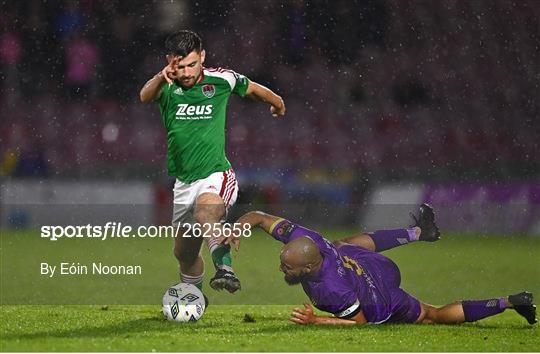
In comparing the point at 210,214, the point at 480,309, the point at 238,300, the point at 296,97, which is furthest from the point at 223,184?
the point at 296,97

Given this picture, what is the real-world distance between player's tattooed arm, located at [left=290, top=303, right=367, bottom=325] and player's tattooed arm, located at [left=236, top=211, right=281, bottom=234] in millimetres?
599

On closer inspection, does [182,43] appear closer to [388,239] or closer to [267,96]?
[267,96]

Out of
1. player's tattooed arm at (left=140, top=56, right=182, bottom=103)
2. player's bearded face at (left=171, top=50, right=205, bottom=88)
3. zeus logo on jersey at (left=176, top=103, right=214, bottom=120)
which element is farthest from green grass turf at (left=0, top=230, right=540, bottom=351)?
player's bearded face at (left=171, top=50, right=205, bottom=88)

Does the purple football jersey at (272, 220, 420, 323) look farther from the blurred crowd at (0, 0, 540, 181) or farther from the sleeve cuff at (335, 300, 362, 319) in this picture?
the blurred crowd at (0, 0, 540, 181)

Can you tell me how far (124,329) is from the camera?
643cm

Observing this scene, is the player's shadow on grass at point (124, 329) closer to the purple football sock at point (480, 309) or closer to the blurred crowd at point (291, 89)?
the purple football sock at point (480, 309)

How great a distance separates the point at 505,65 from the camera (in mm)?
19141

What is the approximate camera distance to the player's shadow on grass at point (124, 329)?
612 centimetres

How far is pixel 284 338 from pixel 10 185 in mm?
9369

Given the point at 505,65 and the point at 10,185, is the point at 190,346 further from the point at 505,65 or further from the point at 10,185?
the point at 505,65

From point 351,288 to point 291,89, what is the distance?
1178 centimetres

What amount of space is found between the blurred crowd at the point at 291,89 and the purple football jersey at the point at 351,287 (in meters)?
9.37

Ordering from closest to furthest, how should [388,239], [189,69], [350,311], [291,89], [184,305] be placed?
1. [350,311]
2. [184,305]
3. [189,69]
4. [388,239]
5. [291,89]

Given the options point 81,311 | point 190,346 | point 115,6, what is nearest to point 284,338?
point 190,346
